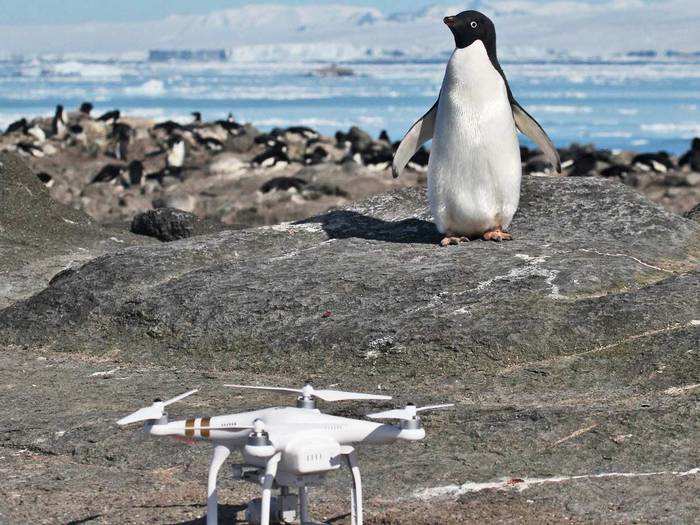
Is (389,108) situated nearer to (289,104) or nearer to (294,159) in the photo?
(289,104)

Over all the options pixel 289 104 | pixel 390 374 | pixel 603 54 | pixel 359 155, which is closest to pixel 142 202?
pixel 359 155

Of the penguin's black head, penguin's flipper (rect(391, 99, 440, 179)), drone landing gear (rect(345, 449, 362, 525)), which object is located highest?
the penguin's black head

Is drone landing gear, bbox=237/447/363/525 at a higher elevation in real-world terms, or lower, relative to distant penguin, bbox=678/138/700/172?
higher

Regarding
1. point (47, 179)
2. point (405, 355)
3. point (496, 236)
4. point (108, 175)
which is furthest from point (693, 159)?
point (405, 355)

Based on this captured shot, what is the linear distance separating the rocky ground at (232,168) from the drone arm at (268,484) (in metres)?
13.1

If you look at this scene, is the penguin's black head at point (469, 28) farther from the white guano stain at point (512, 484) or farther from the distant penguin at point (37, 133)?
the distant penguin at point (37, 133)

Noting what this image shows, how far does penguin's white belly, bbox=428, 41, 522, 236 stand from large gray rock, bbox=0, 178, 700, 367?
0.37 metres

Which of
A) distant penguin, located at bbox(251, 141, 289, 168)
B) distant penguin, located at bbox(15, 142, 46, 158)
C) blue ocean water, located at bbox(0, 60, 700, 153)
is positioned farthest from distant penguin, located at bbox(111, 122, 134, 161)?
blue ocean water, located at bbox(0, 60, 700, 153)

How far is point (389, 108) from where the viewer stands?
214ft

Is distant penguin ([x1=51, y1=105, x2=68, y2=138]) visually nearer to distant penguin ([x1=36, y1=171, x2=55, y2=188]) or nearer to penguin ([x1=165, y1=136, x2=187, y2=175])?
penguin ([x1=165, y1=136, x2=187, y2=175])

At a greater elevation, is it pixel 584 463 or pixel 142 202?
pixel 584 463

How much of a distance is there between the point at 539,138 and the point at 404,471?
4.90 metres

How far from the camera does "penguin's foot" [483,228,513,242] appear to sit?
956cm

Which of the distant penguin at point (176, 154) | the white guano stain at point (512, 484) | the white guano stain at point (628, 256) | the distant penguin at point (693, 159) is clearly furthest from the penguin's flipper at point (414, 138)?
the distant penguin at point (693, 159)
